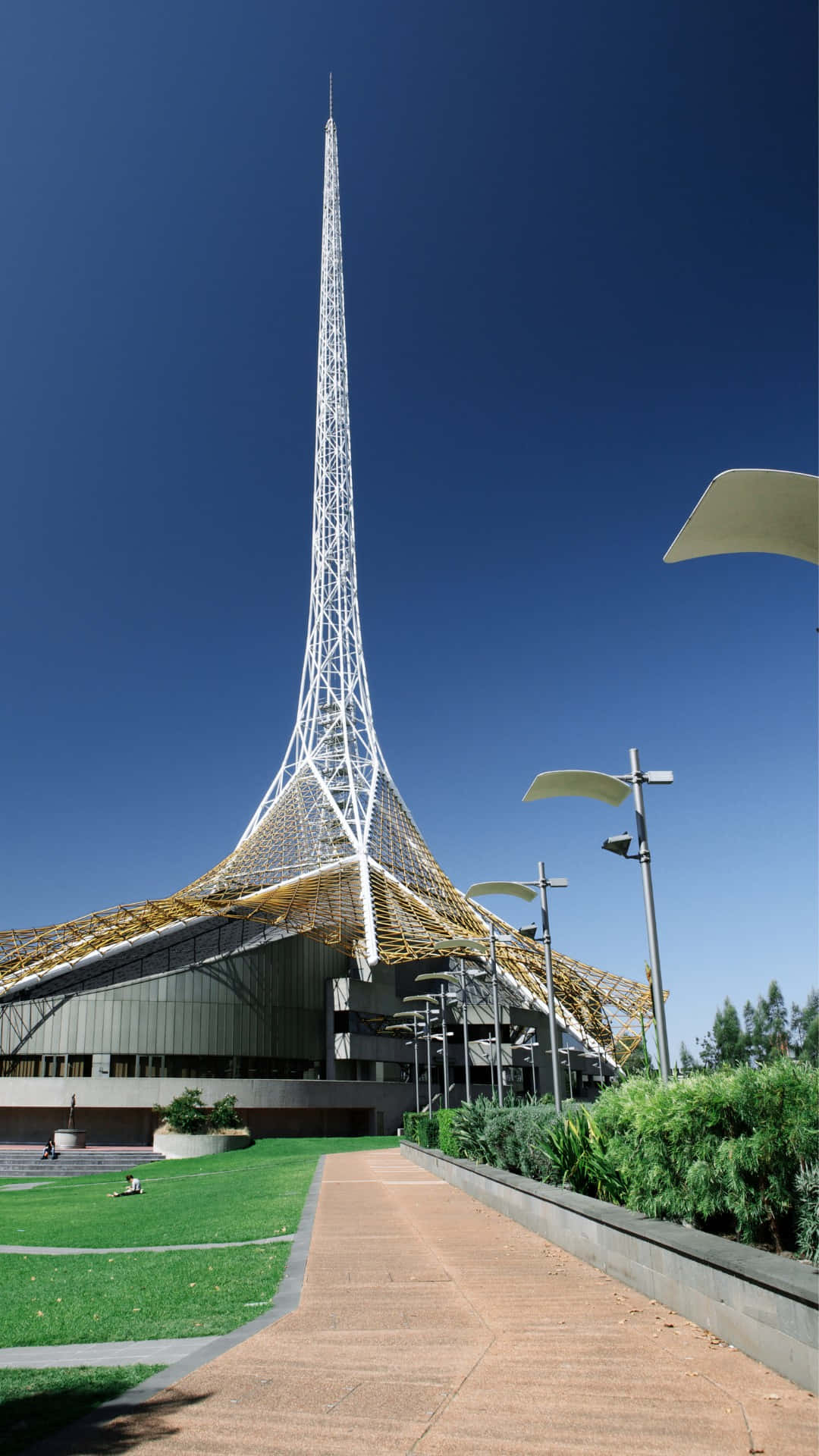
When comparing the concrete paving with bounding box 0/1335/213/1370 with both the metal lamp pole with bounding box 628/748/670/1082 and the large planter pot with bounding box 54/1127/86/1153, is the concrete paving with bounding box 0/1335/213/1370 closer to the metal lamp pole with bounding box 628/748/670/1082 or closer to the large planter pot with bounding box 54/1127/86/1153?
the metal lamp pole with bounding box 628/748/670/1082

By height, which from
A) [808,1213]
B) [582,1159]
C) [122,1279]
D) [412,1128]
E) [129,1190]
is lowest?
[129,1190]

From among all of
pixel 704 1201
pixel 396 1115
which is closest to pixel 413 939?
pixel 396 1115

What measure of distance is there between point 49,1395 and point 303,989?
42830mm

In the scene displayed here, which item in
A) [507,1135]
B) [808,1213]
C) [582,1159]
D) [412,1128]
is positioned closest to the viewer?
[808,1213]

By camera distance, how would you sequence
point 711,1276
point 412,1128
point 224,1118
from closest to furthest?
point 711,1276
point 412,1128
point 224,1118

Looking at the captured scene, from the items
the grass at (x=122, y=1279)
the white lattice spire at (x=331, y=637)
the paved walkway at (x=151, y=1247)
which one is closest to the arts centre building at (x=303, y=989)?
the white lattice spire at (x=331, y=637)

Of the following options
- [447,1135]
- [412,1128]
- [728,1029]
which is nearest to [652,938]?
[447,1135]

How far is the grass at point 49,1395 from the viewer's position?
15.9 ft

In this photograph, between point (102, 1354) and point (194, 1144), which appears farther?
point (194, 1144)

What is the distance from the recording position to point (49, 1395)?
5527mm

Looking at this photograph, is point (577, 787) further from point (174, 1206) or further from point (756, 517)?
point (174, 1206)

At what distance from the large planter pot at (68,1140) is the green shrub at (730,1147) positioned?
32.7m

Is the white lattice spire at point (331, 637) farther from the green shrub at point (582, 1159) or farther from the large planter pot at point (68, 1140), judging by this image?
the green shrub at point (582, 1159)

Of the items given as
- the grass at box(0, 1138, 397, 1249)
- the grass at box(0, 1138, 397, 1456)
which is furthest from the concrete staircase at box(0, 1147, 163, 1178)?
the grass at box(0, 1138, 397, 1456)
